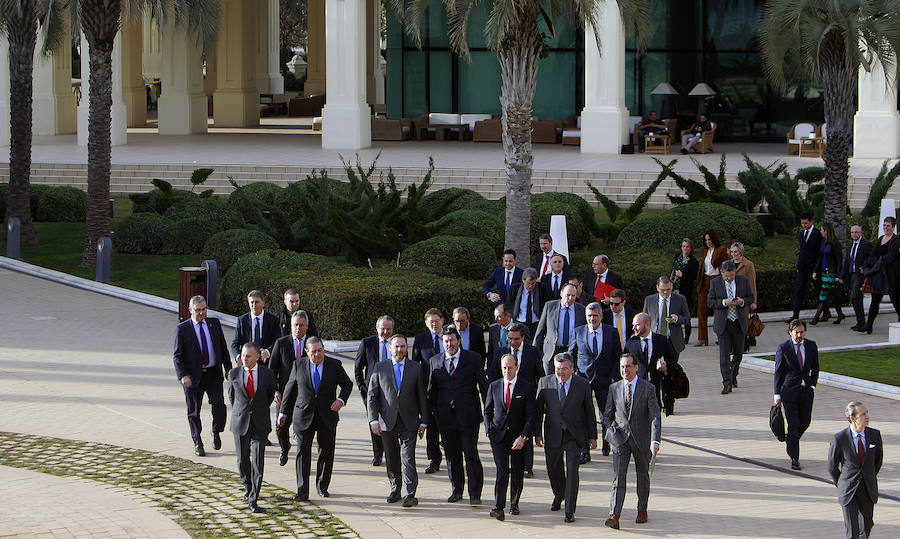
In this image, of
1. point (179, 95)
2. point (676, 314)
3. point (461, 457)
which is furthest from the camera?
point (179, 95)

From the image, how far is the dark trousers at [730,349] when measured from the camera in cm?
1435

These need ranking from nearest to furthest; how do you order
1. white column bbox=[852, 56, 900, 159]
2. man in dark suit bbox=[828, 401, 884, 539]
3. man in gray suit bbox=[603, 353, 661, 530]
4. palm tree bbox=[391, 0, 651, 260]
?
1. man in dark suit bbox=[828, 401, 884, 539]
2. man in gray suit bbox=[603, 353, 661, 530]
3. palm tree bbox=[391, 0, 651, 260]
4. white column bbox=[852, 56, 900, 159]

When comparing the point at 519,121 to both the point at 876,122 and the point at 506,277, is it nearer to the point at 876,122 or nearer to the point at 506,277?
the point at 506,277

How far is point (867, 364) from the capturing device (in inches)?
615

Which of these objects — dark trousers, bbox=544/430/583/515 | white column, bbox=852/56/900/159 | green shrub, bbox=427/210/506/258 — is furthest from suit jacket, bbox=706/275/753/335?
white column, bbox=852/56/900/159

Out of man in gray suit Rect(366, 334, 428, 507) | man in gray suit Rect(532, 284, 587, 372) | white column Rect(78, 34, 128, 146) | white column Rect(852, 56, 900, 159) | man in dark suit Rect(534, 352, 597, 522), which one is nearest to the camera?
man in dark suit Rect(534, 352, 597, 522)

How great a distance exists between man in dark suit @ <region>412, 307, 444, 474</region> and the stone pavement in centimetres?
18

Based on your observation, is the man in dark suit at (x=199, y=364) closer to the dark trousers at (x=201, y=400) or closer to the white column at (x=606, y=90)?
the dark trousers at (x=201, y=400)

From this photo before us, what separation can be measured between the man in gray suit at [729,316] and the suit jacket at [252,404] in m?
5.51

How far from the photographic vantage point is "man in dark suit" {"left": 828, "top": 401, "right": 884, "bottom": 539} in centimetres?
930

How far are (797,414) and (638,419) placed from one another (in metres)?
2.07

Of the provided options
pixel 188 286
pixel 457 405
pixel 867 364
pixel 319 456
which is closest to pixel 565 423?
pixel 457 405

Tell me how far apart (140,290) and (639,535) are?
12540 millimetres

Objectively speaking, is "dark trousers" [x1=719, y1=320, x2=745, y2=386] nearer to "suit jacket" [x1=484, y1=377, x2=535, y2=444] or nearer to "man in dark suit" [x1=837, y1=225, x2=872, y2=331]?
"man in dark suit" [x1=837, y1=225, x2=872, y2=331]
